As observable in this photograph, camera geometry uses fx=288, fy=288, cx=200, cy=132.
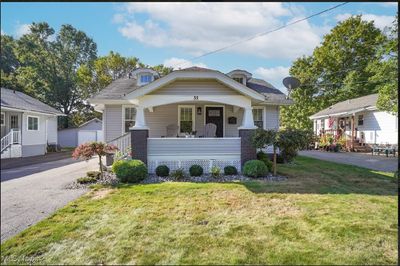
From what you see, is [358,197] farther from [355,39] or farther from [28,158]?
[355,39]

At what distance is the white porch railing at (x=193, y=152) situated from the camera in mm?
9203

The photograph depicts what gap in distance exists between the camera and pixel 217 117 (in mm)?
12781

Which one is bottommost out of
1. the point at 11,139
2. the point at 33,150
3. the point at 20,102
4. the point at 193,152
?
the point at 193,152

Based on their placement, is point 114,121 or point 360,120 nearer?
point 114,121

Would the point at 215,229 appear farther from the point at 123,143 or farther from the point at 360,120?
the point at 360,120

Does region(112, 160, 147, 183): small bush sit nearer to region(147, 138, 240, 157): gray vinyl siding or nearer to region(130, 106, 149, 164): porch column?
region(130, 106, 149, 164): porch column

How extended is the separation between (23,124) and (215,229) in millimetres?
2830

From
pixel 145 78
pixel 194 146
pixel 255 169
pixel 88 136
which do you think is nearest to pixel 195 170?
pixel 194 146

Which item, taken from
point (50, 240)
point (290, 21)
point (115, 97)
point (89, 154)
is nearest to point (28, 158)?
point (50, 240)

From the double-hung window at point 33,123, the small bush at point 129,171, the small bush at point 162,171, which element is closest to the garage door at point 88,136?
the small bush at point 129,171

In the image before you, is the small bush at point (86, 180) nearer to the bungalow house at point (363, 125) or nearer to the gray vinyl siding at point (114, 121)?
the gray vinyl siding at point (114, 121)

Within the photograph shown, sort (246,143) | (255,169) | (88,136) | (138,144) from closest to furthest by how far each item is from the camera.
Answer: (88,136), (255,169), (138,144), (246,143)

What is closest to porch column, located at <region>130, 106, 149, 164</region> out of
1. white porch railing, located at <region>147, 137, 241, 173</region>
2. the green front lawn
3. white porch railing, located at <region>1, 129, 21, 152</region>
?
white porch railing, located at <region>147, 137, 241, 173</region>

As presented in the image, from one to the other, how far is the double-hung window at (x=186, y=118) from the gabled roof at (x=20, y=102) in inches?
388
